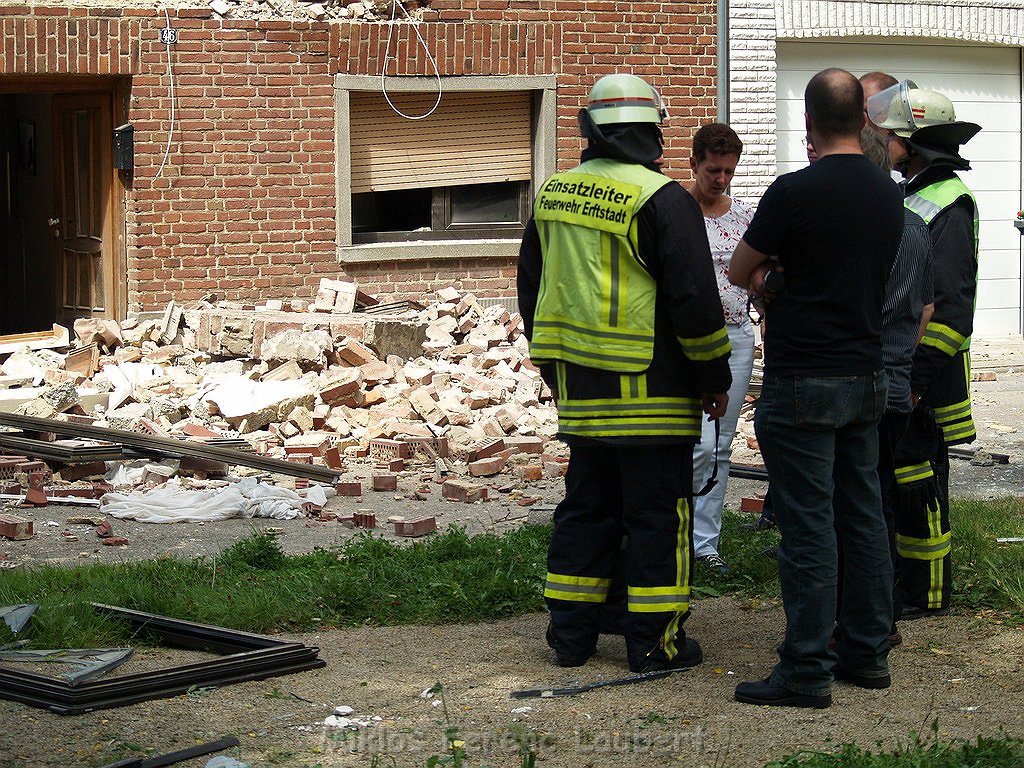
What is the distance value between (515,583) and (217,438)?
4206 mm

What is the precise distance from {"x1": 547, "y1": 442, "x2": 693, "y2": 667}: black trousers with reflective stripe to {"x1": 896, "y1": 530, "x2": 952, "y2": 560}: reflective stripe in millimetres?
1118

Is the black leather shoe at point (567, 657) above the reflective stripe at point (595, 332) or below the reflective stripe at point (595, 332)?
below

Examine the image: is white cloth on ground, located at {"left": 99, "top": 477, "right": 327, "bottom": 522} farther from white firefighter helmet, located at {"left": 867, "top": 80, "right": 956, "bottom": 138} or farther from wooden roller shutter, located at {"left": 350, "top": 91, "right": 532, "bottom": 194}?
wooden roller shutter, located at {"left": 350, "top": 91, "right": 532, "bottom": 194}

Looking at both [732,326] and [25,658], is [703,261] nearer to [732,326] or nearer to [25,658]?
[732,326]

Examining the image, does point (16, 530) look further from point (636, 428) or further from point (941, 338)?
point (941, 338)

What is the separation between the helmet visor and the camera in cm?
531

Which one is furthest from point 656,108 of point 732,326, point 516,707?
point 516,707

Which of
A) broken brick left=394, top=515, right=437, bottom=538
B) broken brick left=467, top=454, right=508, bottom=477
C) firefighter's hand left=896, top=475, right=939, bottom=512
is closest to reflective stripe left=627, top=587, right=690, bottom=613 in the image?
firefighter's hand left=896, top=475, right=939, bottom=512

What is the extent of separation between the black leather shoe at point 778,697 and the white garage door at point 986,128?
1082cm

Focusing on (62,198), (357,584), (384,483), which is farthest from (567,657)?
(62,198)

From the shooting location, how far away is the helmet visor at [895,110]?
531cm

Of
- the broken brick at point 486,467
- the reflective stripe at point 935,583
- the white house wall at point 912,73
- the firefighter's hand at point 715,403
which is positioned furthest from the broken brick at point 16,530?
the white house wall at point 912,73

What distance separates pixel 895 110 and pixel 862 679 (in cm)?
222

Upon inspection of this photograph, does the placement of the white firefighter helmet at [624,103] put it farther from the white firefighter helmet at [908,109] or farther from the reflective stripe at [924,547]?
the reflective stripe at [924,547]
